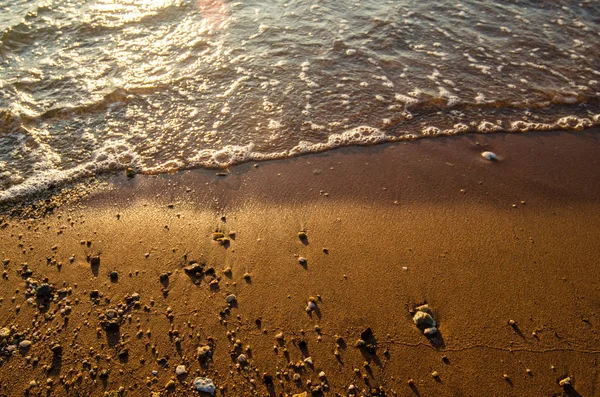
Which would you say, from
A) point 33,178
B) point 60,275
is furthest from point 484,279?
point 33,178

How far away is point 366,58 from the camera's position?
26.5 ft

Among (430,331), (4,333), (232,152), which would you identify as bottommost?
(430,331)

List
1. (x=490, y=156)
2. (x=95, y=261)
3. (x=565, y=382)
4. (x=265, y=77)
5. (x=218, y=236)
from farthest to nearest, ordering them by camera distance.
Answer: (x=265, y=77), (x=490, y=156), (x=218, y=236), (x=95, y=261), (x=565, y=382)

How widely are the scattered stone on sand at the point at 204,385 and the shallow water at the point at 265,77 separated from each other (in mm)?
3245

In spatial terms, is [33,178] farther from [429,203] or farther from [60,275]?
[429,203]

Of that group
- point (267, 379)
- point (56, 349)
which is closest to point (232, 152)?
point (56, 349)

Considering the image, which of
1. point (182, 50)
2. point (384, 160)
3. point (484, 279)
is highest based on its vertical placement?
point (182, 50)

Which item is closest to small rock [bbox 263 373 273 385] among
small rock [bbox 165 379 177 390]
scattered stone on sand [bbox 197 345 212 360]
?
scattered stone on sand [bbox 197 345 212 360]

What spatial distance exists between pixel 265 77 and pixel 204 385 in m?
5.85

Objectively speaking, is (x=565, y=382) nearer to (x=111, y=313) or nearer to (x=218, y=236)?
(x=218, y=236)

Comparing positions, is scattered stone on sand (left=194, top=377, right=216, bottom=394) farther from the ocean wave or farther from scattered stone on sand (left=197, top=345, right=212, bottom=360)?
the ocean wave

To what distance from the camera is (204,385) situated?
135 inches

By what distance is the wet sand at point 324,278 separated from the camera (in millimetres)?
3517

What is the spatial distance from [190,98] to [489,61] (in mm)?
6237
